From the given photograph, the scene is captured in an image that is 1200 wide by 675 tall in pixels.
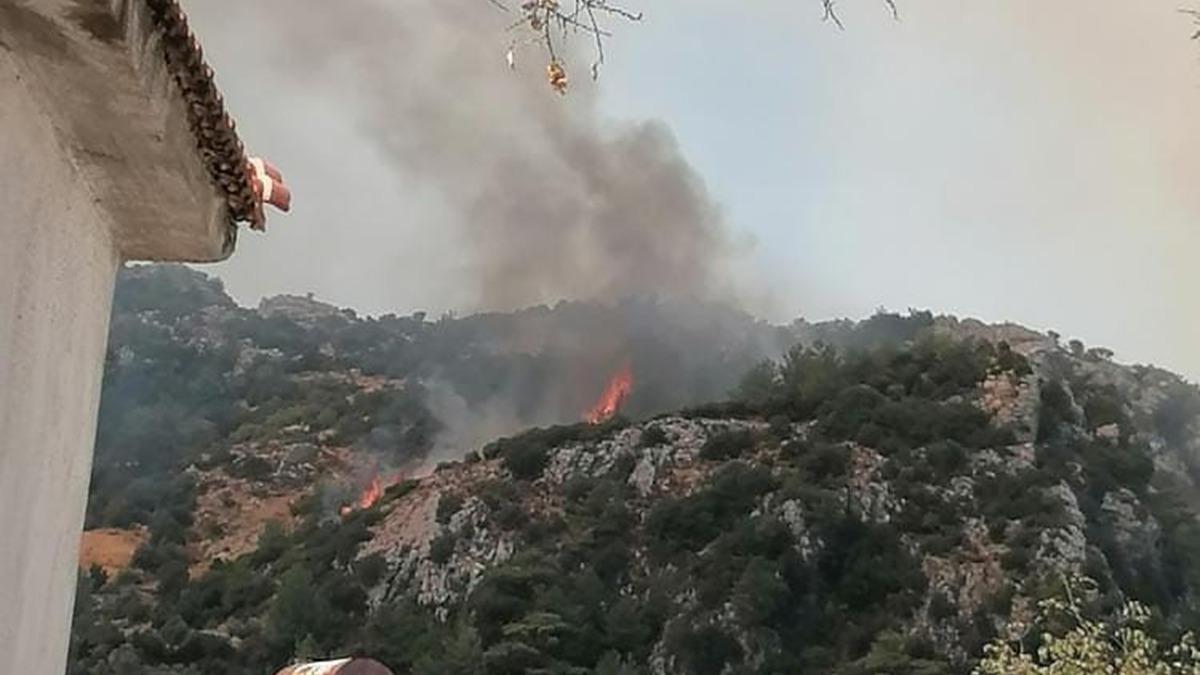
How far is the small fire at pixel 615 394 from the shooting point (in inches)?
2111

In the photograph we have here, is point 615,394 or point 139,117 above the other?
point 615,394

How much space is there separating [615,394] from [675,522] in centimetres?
2666

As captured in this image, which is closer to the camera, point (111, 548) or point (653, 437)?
point (111, 548)

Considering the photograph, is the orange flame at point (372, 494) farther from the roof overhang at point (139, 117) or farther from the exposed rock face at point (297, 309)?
the roof overhang at point (139, 117)

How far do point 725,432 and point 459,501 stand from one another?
7.22 metres

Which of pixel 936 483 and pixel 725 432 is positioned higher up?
pixel 725 432

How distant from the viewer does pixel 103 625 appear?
26.4m

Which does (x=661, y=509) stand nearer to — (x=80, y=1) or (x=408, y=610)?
(x=408, y=610)

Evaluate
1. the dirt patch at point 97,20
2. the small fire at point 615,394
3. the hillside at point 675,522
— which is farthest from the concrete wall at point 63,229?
the small fire at point 615,394

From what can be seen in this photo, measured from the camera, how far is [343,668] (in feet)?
9.94

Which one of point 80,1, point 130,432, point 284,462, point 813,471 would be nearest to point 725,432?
point 813,471

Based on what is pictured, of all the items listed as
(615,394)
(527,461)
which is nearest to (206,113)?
(527,461)

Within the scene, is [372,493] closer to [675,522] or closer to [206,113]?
[675,522]

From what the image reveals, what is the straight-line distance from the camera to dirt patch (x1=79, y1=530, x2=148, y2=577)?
105ft
